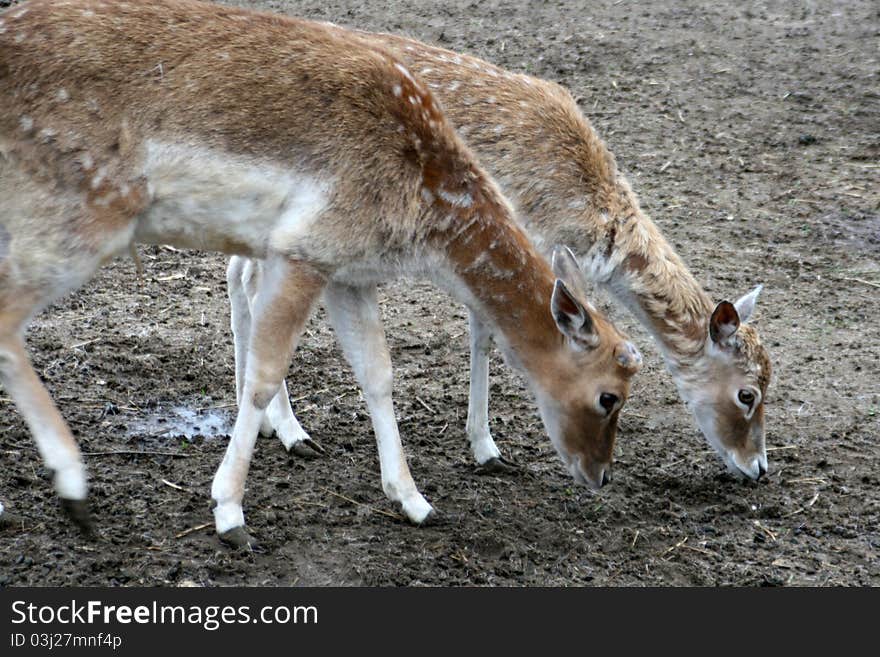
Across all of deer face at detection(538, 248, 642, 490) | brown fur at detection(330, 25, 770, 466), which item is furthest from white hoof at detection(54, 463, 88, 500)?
brown fur at detection(330, 25, 770, 466)

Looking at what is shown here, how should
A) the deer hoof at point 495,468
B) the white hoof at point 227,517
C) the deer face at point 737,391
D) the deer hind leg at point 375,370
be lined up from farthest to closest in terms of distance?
the deer hoof at point 495,468
the deer face at point 737,391
the deer hind leg at point 375,370
the white hoof at point 227,517

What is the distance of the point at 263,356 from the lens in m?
5.36

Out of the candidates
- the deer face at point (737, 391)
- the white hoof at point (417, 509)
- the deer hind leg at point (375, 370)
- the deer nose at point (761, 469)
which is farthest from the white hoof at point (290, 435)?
the deer nose at point (761, 469)

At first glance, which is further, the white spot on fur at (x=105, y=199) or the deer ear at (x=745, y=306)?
the deer ear at (x=745, y=306)

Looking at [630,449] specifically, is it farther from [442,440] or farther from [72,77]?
[72,77]

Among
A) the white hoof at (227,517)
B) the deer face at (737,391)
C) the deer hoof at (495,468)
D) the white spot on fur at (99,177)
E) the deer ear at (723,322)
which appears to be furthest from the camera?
the deer hoof at (495,468)

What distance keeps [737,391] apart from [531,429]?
3.89ft

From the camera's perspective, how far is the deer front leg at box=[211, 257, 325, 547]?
5.28 m

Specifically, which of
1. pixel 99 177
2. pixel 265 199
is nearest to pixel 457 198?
pixel 265 199

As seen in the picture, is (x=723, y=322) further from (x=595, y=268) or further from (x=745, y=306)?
(x=595, y=268)

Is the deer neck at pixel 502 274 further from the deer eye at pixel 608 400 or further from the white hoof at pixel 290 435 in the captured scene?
the white hoof at pixel 290 435

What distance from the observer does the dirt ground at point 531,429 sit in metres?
5.50

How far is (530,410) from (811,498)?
1.65m

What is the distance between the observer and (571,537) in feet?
19.2
